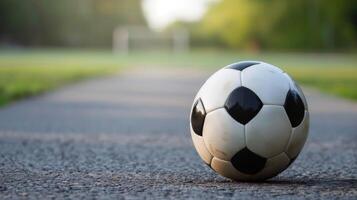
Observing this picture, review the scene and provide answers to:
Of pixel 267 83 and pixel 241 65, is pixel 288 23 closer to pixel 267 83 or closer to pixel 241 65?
pixel 241 65

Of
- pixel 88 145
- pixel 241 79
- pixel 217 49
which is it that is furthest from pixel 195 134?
pixel 217 49

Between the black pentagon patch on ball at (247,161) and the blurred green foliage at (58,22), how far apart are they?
205 feet

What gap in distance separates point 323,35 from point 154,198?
59.5 meters

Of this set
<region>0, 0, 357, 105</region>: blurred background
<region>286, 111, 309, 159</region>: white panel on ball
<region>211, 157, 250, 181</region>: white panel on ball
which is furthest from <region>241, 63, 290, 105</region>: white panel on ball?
<region>0, 0, 357, 105</region>: blurred background

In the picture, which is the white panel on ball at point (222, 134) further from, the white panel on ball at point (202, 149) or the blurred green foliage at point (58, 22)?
the blurred green foliage at point (58, 22)

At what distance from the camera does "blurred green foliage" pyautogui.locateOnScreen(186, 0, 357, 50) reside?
6056cm

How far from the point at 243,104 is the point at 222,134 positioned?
0.25 metres

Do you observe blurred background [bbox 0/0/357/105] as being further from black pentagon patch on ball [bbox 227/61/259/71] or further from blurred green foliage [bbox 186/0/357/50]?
black pentagon patch on ball [bbox 227/61/259/71]

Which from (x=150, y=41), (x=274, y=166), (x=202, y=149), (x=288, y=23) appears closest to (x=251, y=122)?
(x=274, y=166)

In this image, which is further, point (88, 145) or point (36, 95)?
point (36, 95)

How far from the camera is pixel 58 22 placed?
221ft

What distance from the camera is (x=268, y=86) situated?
184 inches

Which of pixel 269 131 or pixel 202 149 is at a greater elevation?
pixel 269 131

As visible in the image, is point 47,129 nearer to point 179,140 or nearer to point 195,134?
point 179,140
